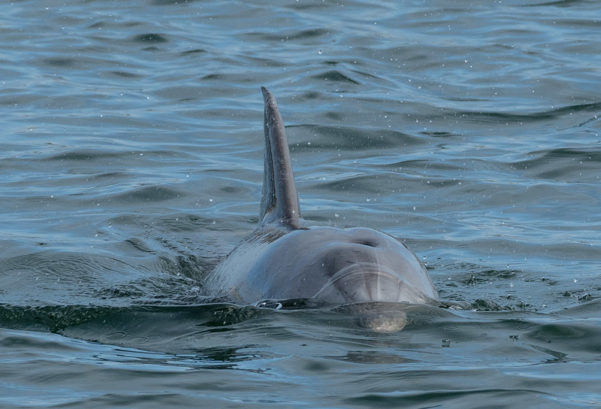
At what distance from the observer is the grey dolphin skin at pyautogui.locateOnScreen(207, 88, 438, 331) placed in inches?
265

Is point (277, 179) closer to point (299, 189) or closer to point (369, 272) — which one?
point (369, 272)

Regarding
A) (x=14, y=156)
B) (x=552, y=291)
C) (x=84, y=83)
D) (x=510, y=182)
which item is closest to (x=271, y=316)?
(x=552, y=291)

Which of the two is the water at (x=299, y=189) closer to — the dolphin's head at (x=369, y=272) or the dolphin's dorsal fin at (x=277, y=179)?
the dolphin's head at (x=369, y=272)

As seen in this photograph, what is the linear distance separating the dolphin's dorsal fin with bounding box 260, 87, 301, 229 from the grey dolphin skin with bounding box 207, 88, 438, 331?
1.03 feet

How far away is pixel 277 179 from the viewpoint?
8.68m

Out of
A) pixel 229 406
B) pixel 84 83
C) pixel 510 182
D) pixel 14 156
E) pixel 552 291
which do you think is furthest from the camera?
pixel 84 83

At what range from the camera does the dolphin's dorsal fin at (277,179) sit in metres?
8.41

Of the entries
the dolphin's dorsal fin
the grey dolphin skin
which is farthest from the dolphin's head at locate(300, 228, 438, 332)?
the dolphin's dorsal fin

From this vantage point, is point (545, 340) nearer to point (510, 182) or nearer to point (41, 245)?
point (41, 245)

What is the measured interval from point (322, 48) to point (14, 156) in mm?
7182

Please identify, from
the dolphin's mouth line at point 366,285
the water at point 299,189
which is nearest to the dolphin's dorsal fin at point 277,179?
the water at point 299,189

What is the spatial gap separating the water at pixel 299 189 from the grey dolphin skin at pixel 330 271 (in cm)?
12

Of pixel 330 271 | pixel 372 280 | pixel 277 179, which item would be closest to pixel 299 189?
pixel 277 179

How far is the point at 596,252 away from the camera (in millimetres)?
10109
